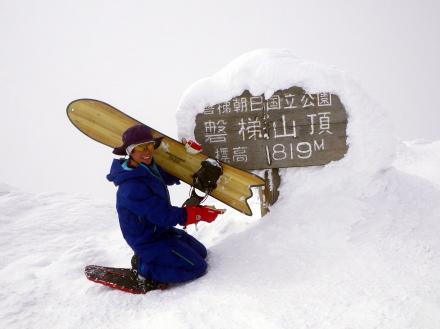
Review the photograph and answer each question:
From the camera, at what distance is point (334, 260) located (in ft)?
9.40

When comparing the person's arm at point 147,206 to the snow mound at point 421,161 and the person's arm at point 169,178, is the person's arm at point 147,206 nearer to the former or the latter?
the person's arm at point 169,178

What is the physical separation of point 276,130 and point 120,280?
7.17 feet

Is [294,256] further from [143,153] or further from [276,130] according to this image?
[143,153]

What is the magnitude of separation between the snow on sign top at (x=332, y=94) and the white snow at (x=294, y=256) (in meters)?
0.01

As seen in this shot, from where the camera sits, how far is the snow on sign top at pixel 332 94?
3635 mm

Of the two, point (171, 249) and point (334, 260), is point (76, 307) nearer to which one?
point (171, 249)

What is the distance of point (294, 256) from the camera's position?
9.90ft

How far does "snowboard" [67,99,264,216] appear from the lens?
145 inches

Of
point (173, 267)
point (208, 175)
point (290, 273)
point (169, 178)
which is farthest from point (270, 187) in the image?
point (173, 267)

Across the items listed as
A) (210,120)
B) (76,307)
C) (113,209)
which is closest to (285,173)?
(210,120)

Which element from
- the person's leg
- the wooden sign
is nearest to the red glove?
the person's leg

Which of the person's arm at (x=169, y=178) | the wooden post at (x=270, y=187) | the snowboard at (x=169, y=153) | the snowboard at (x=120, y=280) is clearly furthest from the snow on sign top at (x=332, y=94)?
the snowboard at (x=120, y=280)

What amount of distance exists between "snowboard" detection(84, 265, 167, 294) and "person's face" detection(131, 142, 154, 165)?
1074 millimetres

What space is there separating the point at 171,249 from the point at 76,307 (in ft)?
2.93
